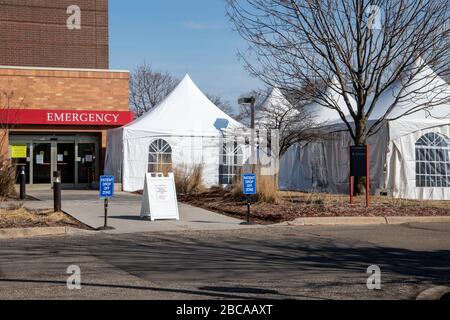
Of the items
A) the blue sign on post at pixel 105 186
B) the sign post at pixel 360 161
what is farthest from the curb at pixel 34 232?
the sign post at pixel 360 161

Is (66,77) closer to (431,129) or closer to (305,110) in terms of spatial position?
(305,110)

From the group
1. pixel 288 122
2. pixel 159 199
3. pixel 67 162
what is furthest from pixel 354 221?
pixel 67 162

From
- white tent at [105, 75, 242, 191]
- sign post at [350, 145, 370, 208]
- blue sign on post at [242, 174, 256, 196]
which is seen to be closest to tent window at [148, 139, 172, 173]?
white tent at [105, 75, 242, 191]

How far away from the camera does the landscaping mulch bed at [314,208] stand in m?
16.2

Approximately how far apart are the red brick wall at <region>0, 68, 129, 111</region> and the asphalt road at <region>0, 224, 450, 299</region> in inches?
705

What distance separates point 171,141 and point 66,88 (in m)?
6.60

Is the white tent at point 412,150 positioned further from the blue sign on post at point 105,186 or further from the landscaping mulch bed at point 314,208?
the blue sign on post at point 105,186

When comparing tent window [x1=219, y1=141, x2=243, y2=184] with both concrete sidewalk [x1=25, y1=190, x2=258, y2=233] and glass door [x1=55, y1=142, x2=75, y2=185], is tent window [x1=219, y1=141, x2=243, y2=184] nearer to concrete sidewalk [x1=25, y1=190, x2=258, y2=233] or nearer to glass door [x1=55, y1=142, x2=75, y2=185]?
glass door [x1=55, y1=142, x2=75, y2=185]

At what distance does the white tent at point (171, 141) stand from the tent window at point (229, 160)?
0.81 ft

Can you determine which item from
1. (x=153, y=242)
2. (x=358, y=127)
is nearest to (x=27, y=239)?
(x=153, y=242)

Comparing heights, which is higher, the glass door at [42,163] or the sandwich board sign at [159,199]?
the glass door at [42,163]

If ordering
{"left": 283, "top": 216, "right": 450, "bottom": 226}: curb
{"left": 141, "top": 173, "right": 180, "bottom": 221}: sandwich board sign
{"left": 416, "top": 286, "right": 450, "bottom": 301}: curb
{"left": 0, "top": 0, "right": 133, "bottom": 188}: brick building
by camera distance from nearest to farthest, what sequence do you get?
{"left": 416, "top": 286, "right": 450, "bottom": 301}: curb, {"left": 283, "top": 216, "right": 450, "bottom": 226}: curb, {"left": 141, "top": 173, "right": 180, "bottom": 221}: sandwich board sign, {"left": 0, "top": 0, "right": 133, "bottom": 188}: brick building

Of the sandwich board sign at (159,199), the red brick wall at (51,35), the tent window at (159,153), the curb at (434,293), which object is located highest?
the red brick wall at (51,35)

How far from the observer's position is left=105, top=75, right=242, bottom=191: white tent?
2669 centimetres
